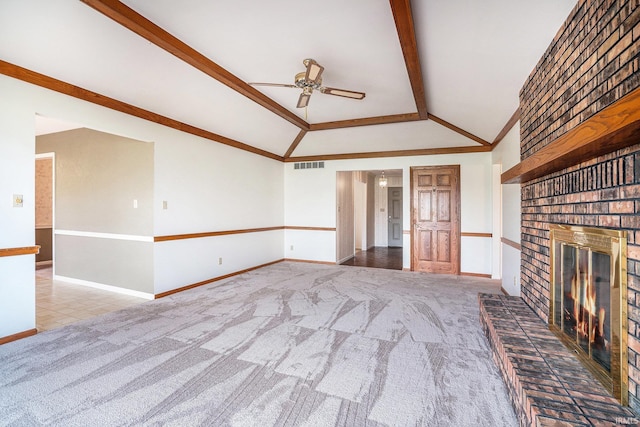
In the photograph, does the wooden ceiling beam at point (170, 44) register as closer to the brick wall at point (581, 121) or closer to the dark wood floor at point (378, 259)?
the brick wall at point (581, 121)

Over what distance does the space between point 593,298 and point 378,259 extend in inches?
224

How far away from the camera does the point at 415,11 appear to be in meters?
2.28

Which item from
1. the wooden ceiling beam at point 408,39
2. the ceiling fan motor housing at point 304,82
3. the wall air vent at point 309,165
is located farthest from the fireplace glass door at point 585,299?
the wall air vent at point 309,165

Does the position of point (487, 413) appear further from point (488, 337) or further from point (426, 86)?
A: point (426, 86)

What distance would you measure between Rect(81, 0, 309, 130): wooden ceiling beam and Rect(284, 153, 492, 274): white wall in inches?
104

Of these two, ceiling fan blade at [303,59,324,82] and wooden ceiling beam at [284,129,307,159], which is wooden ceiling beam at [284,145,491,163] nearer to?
wooden ceiling beam at [284,129,307,159]

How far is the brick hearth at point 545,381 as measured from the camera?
133cm

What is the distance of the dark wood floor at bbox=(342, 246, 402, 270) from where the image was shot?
21.6ft

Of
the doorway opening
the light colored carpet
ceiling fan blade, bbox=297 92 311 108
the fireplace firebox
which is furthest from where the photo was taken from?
the doorway opening

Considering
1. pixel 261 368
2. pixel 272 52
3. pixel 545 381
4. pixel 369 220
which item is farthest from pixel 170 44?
pixel 369 220

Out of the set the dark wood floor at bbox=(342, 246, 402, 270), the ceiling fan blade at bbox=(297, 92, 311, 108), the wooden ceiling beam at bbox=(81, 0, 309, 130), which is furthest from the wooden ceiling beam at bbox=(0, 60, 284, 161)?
the dark wood floor at bbox=(342, 246, 402, 270)

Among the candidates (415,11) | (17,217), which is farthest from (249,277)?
(415,11)

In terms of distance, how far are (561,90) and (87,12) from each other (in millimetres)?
3686

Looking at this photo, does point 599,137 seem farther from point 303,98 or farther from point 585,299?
point 303,98
